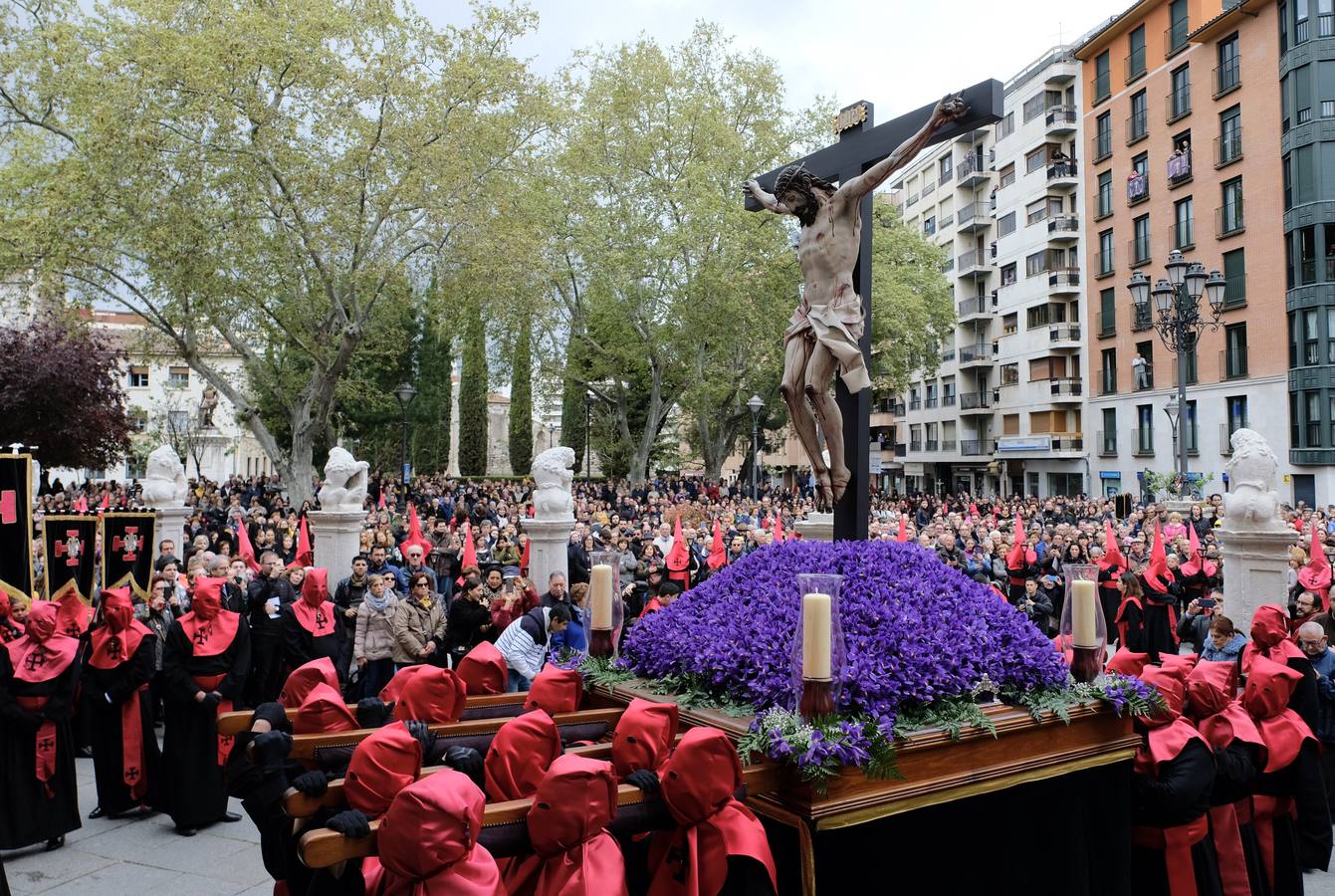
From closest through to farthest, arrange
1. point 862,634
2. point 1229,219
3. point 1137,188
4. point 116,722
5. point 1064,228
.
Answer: point 862,634 → point 116,722 → point 1229,219 → point 1137,188 → point 1064,228

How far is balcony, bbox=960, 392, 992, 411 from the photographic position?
53.8 m

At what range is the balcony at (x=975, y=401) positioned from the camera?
2119 inches

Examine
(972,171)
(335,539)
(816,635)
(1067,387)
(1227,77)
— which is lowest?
(335,539)

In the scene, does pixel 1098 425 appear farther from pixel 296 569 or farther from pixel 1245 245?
pixel 296 569

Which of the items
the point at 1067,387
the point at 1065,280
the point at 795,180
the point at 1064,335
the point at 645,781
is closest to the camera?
the point at 645,781

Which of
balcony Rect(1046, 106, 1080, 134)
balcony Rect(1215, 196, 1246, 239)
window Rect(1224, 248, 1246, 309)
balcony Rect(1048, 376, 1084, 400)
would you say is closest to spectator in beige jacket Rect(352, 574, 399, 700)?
window Rect(1224, 248, 1246, 309)

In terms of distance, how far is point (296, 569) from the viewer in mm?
9773

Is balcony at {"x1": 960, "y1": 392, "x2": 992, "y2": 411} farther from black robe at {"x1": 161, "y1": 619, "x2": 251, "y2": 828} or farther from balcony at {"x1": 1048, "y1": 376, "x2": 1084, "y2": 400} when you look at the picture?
black robe at {"x1": 161, "y1": 619, "x2": 251, "y2": 828}

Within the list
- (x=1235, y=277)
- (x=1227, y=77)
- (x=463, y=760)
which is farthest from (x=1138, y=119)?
(x=463, y=760)

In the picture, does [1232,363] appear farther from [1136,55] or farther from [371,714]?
[371,714]

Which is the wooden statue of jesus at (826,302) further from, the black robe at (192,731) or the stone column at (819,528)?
the black robe at (192,731)

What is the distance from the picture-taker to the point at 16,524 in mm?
8727

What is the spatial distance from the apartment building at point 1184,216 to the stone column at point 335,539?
25.2 metres

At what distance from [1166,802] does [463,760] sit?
3.08 meters
